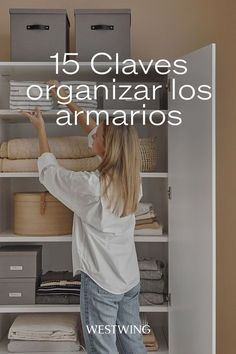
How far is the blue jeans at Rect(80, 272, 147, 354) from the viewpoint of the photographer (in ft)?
8.55

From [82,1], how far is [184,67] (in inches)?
32.5

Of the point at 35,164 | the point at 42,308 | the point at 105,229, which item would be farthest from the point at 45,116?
the point at 42,308

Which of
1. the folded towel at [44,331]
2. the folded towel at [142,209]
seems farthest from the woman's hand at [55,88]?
the folded towel at [44,331]

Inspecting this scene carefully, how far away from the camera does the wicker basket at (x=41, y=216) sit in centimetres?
295

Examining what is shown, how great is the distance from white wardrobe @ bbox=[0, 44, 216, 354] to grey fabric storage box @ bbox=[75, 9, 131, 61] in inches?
4.3

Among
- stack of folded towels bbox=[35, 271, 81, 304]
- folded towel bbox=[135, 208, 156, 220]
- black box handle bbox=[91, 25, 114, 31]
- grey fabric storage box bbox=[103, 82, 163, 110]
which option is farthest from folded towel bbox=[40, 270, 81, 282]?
black box handle bbox=[91, 25, 114, 31]

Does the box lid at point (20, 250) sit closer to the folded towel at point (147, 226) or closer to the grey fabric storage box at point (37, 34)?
the folded towel at point (147, 226)

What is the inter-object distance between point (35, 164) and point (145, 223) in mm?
612

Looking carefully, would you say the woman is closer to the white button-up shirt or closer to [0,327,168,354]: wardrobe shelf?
the white button-up shirt

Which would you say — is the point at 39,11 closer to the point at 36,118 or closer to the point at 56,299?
the point at 36,118

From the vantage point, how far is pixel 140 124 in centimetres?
325

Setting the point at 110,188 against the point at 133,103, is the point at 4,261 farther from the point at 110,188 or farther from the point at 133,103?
the point at 133,103

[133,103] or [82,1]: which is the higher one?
[82,1]

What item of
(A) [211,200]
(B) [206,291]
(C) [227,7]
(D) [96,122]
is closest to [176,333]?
(B) [206,291]
